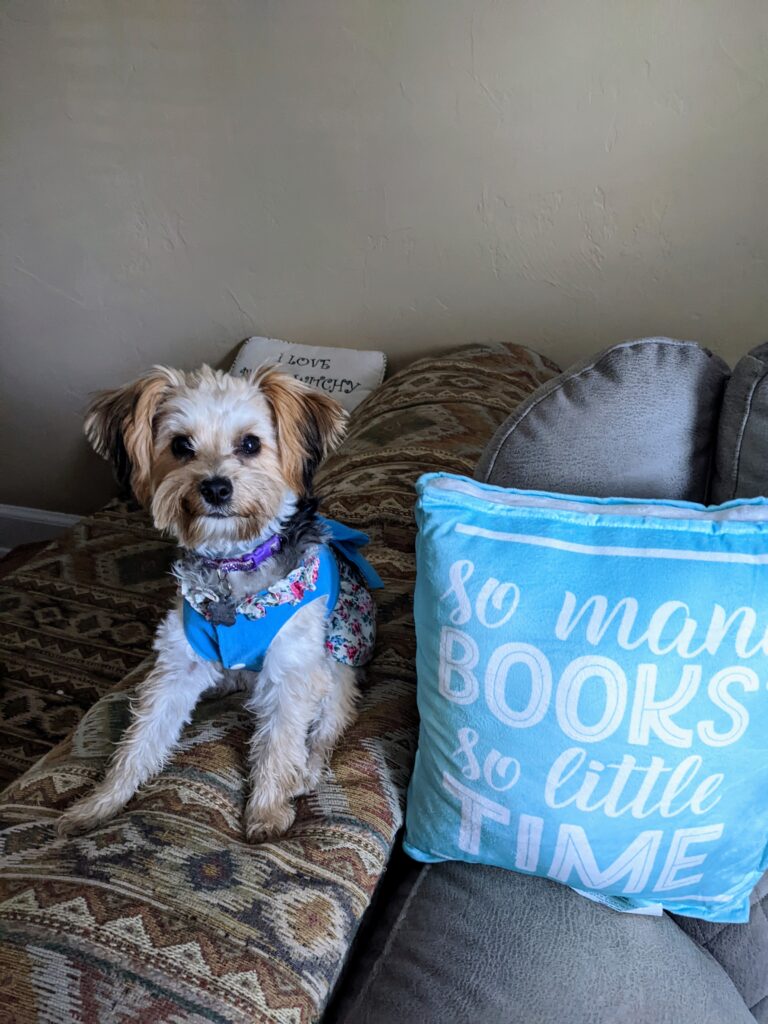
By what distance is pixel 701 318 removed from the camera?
1833mm

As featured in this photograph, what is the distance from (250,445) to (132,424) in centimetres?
18

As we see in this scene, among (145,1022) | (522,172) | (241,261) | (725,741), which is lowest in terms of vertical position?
(145,1022)

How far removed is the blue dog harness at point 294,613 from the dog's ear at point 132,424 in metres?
0.22

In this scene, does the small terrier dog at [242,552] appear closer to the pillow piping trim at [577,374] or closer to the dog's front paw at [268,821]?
the dog's front paw at [268,821]

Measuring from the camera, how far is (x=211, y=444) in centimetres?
118

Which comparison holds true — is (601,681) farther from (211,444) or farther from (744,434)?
(211,444)

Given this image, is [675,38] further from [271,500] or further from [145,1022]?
[145,1022]

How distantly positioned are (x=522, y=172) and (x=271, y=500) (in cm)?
120

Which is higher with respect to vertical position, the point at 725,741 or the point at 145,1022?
the point at 725,741

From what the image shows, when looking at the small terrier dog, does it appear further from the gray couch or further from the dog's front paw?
the gray couch

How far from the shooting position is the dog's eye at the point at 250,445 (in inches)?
47.6

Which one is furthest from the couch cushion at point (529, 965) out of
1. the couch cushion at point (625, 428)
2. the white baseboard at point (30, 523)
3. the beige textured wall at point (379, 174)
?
the white baseboard at point (30, 523)

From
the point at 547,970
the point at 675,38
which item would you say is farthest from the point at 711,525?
the point at 675,38

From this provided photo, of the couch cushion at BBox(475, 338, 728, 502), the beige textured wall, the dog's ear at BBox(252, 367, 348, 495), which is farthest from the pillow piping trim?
the beige textured wall
